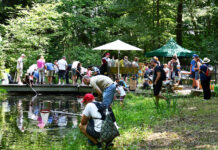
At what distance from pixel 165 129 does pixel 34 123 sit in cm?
448

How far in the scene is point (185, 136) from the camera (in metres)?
8.16

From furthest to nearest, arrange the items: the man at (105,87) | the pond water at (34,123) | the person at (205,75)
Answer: the person at (205,75), the man at (105,87), the pond water at (34,123)

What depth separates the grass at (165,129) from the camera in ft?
25.0

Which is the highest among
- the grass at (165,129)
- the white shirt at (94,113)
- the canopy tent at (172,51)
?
the canopy tent at (172,51)

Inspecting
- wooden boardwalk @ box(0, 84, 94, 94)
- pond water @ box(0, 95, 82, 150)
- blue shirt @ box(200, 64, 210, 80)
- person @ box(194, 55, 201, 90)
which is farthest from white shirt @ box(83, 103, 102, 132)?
wooden boardwalk @ box(0, 84, 94, 94)

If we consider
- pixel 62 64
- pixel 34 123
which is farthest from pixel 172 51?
pixel 34 123

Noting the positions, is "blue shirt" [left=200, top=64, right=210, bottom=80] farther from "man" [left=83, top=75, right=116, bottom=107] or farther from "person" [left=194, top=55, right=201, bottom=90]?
"man" [left=83, top=75, right=116, bottom=107]

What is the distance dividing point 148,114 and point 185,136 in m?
3.17

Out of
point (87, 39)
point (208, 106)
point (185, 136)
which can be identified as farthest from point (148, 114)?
point (87, 39)

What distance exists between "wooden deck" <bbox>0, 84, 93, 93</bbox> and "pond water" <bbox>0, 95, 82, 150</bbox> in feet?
14.1

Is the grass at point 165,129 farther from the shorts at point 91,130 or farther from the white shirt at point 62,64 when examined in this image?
the white shirt at point 62,64

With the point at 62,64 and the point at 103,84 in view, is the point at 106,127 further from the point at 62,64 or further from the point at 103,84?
the point at 62,64

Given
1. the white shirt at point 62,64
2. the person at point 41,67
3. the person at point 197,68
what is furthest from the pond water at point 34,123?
the person at point 197,68

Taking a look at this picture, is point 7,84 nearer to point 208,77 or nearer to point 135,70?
point 135,70
